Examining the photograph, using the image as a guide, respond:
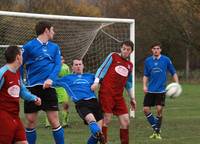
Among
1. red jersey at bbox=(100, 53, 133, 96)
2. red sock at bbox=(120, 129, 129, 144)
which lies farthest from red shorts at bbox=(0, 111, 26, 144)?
red sock at bbox=(120, 129, 129, 144)

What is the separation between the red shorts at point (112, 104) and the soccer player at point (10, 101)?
8.29 ft

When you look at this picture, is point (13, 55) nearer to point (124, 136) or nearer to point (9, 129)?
point (9, 129)

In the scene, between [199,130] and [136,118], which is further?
[136,118]

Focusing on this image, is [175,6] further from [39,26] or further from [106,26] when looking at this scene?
[39,26]

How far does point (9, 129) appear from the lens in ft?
24.2

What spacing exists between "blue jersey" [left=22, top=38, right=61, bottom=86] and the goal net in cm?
570

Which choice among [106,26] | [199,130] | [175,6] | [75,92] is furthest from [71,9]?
[75,92]

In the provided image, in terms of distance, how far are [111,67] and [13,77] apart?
2866 mm

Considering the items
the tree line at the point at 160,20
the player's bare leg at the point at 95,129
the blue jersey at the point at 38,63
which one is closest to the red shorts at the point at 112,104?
the player's bare leg at the point at 95,129

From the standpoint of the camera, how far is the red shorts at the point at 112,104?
9.86 meters

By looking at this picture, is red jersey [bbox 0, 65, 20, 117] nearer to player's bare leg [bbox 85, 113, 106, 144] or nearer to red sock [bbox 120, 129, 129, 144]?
player's bare leg [bbox 85, 113, 106, 144]

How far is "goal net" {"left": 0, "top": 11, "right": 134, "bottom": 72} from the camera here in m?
15.6

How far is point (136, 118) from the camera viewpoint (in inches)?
654

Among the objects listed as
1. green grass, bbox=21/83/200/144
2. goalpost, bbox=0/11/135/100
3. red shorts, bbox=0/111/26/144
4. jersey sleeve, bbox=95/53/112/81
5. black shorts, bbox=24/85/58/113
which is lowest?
green grass, bbox=21/83/200/144
